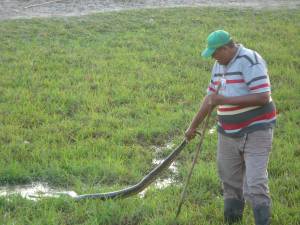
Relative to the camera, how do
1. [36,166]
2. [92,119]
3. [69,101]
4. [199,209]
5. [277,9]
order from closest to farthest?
[199,209] < [36,166] < [92,119] < [69,101] < [277,9]

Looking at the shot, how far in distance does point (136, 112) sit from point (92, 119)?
0.71 m

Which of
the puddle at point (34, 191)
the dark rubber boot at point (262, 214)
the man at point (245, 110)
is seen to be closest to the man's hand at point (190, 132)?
the man at point (245, 110)

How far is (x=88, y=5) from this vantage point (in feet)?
56.2

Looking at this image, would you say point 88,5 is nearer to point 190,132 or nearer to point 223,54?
point 190,132

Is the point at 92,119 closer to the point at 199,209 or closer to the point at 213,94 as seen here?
the point at 199,209

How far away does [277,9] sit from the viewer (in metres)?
17.1

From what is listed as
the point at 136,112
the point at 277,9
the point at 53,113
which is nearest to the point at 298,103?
the point at 136,112

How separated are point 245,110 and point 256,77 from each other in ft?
1.08

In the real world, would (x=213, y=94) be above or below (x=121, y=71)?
above

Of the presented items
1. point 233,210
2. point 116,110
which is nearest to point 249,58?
point 233,210

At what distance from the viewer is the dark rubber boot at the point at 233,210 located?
460cm

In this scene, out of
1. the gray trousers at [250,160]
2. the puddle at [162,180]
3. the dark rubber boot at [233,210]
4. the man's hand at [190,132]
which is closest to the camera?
the gray trousers at [250,160]

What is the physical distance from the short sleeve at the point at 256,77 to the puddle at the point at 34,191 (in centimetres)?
226

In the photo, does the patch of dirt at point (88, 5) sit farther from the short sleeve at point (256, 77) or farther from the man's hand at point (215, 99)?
the short sleeve at point (256, 77)
